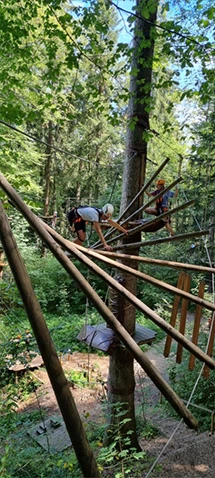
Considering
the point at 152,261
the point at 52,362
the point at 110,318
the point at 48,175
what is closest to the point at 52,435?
the point at 152,261

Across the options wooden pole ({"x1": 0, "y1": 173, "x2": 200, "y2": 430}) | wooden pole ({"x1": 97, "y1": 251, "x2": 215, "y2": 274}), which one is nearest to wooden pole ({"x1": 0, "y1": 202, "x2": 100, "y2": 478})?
wooden pole ({"x1": 0, "y1": 173, "x2": 200, "y2": 430})

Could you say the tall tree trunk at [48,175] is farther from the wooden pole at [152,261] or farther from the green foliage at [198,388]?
the wooden pole at [152,261]

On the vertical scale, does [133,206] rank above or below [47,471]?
above

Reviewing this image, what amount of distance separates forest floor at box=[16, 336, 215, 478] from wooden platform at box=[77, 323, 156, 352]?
2.21 ft

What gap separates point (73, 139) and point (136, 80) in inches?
333

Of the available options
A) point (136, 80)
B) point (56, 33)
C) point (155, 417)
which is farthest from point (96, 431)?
point (56, 33)

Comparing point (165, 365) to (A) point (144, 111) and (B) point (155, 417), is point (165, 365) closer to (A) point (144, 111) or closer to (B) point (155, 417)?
(B) point (155, 417)

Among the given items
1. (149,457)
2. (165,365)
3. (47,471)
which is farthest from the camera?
(165,365)

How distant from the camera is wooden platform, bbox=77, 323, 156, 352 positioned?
10.2 feet

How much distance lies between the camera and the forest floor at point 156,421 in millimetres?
3559

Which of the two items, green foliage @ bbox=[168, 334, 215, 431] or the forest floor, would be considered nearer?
the forest floor

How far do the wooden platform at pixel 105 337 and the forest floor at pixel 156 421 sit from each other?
2.21 ft

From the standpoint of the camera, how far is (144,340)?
3.27 metres

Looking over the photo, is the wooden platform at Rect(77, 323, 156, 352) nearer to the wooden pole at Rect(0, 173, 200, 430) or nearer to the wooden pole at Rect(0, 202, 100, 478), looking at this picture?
the wooden pole at Rect(0, 173, 200, 430)
